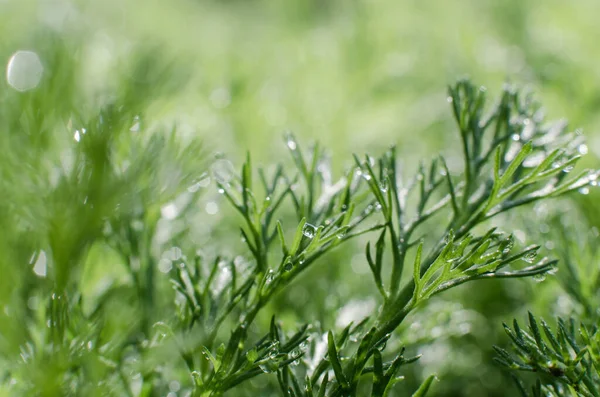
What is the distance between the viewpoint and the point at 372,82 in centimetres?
96

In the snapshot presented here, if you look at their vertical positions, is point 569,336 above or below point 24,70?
below

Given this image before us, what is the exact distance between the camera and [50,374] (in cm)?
30

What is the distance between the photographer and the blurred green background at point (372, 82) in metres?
0.58

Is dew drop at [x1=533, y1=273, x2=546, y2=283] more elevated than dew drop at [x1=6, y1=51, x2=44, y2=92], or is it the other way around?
dew drop at [x1=6, y1=51, x2=44, y2=92]

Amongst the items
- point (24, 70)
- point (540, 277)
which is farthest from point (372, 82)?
point (540, 277)

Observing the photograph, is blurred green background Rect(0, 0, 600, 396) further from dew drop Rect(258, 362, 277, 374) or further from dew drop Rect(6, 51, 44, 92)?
dew drop Rect(258, 362, 277, 374)

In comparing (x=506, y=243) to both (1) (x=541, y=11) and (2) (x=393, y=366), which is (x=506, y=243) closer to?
(2) (x=393, y=366)

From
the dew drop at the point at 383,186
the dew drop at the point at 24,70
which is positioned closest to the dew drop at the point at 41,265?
the dew drop at the point at 24,70

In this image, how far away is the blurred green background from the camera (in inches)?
23.0

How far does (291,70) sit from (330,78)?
0.06 m

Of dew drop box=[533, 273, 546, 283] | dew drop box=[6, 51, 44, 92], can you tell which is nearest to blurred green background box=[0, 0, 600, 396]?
dew drop box=[6, 51, 44, 92]

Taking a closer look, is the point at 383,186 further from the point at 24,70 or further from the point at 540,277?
the point at 24,70

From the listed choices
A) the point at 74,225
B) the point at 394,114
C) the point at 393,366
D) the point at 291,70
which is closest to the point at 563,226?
the point at 393,366

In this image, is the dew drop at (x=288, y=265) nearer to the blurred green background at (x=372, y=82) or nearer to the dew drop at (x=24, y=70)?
the blurred green background at (x=372, y=82)
